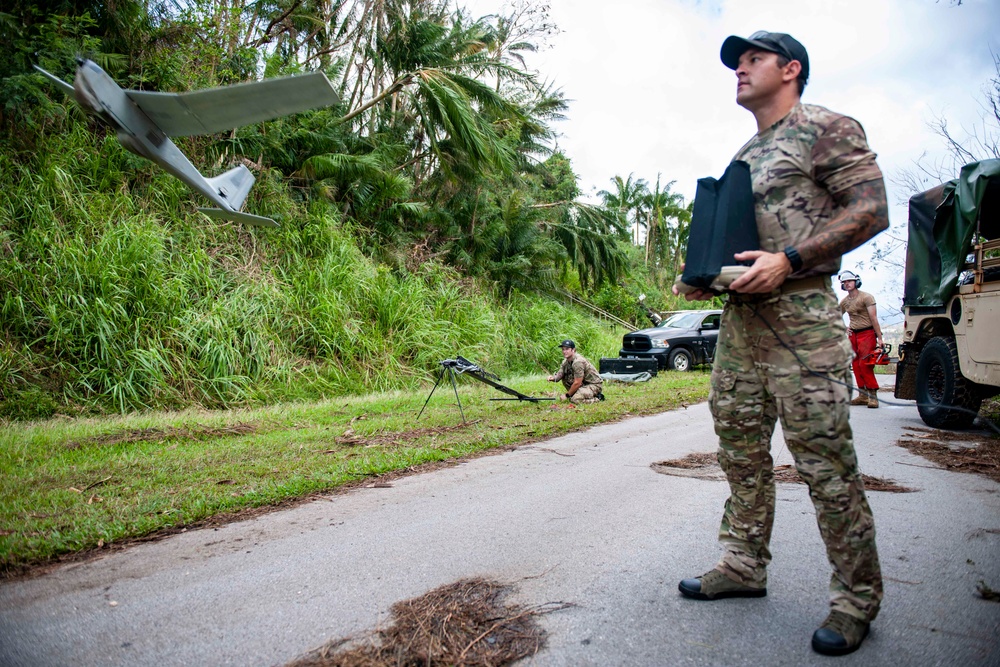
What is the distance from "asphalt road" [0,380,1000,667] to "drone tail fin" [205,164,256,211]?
5.54m

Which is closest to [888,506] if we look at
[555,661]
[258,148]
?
[555,661]

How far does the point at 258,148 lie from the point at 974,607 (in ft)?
46.0

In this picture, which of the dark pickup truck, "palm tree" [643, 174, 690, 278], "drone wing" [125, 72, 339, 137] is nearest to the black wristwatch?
"drone wing" [125, 72, 339, 137]

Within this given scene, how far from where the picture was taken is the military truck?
6074 millimetres

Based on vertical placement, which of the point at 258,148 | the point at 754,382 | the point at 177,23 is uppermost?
the point at 177,23

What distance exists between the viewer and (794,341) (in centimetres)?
233

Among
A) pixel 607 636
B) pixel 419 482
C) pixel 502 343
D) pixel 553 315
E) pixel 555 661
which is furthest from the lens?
pixel 553 315

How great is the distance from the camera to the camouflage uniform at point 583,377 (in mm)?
9539

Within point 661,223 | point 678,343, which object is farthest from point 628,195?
point 678,343

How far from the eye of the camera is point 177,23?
12.9 meters

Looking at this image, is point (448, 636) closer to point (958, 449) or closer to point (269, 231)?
point (958, 449)

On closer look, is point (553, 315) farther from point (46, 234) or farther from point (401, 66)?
point (46, 234)

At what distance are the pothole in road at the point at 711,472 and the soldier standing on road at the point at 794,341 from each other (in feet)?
5.81

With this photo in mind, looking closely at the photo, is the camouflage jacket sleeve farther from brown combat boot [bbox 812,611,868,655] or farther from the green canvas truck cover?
the green canvas truck cover
